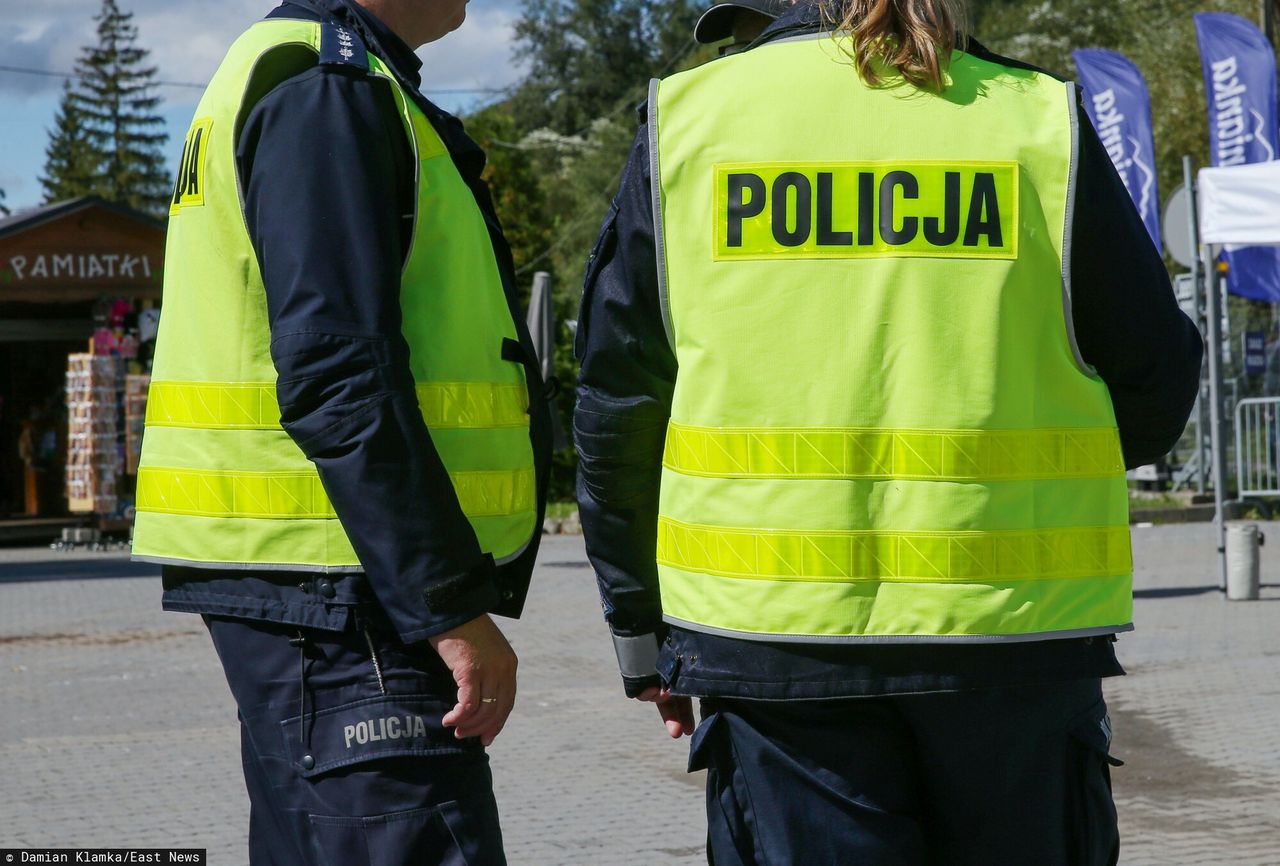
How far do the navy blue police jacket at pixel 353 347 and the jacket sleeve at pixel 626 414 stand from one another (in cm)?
25

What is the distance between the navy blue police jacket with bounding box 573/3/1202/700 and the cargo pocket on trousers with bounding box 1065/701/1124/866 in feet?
0.27

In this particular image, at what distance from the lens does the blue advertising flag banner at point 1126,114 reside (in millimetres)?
17375

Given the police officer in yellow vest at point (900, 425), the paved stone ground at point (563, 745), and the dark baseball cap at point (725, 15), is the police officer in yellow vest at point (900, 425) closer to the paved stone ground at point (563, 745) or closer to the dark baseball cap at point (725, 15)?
the dark baseball cap at point (725, 15)

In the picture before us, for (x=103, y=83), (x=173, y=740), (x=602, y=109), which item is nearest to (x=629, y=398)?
(x=173, y=740)

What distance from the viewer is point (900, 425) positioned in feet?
7.27

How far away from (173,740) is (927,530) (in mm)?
5812

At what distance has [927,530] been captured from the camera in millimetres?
2213

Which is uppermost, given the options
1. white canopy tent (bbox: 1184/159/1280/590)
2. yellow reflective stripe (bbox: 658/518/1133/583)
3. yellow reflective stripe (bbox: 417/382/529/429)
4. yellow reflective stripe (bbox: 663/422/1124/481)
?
white canopy tent (bbox: 1184/159/1280/590)

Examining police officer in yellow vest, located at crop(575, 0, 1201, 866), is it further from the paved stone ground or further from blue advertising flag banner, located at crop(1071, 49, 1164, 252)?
blue advertising flag banner, located at crop(1071, 49, 1164, 252)

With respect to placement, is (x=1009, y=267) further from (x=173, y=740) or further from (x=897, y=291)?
(x=173, y=740)

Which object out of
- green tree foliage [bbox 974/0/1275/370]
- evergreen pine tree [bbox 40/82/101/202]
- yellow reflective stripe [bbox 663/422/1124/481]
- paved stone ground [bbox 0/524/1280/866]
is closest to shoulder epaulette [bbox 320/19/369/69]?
yellow reflective stripe [bbox 663/422/1124/481]

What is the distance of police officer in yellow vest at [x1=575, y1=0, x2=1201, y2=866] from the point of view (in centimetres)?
219

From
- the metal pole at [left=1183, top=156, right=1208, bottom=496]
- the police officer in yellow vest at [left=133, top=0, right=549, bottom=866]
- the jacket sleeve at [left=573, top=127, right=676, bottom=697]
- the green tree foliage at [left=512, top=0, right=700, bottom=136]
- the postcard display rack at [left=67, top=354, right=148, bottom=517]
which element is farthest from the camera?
the green tree foliage at [left=512, top=0, right=700, bottom=136]

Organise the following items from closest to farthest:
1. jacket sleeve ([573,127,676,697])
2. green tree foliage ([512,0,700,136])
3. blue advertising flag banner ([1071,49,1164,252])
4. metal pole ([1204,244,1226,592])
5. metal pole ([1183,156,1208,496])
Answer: jacket sleeve ([573,127,676,697]) < metal pole ([1183,156,1208,496]) < metal pole ([1204,244,1226,592]) < blue advertising flag banner ([1071,49,1164,252]) < green tree foliage ([512,0,700,136])
